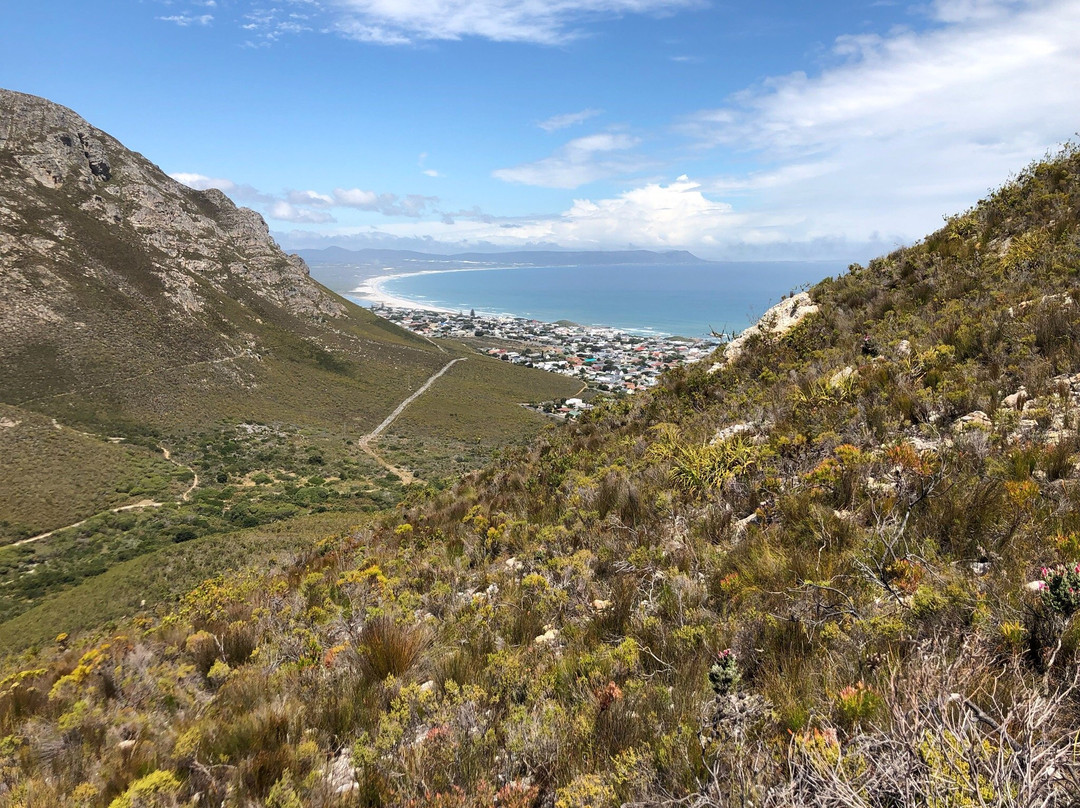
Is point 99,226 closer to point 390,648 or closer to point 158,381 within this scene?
point 158,381

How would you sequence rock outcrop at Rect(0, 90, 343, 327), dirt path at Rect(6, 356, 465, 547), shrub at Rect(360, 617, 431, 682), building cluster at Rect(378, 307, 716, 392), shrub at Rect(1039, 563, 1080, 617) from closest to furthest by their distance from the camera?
shrub at Rect(1039, 563, 1080, 617), shrub at Rect(360, 617, 431, 682), dirt path at Rect(6, 356, 465, 547), rock outcrop at Rect(0, 90, 343, 327), building cluster at Rect(378, 307, 716, 392)

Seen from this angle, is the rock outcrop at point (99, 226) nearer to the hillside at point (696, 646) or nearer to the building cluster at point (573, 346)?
the building cluster at point (573, 346)

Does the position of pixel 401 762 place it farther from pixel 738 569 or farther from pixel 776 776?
pixel 738 569

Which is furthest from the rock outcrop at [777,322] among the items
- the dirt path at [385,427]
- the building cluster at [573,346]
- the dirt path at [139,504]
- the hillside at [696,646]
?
the building cluster at [573,346]

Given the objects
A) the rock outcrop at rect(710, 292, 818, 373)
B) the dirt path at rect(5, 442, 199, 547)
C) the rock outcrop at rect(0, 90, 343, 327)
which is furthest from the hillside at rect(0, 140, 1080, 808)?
the rock outcrop at rect(0, 90, 343, 327)

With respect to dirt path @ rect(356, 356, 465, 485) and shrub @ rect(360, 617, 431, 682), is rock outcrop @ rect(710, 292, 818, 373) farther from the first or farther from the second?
dirt path @ rect(356, 356, 465, 485)
